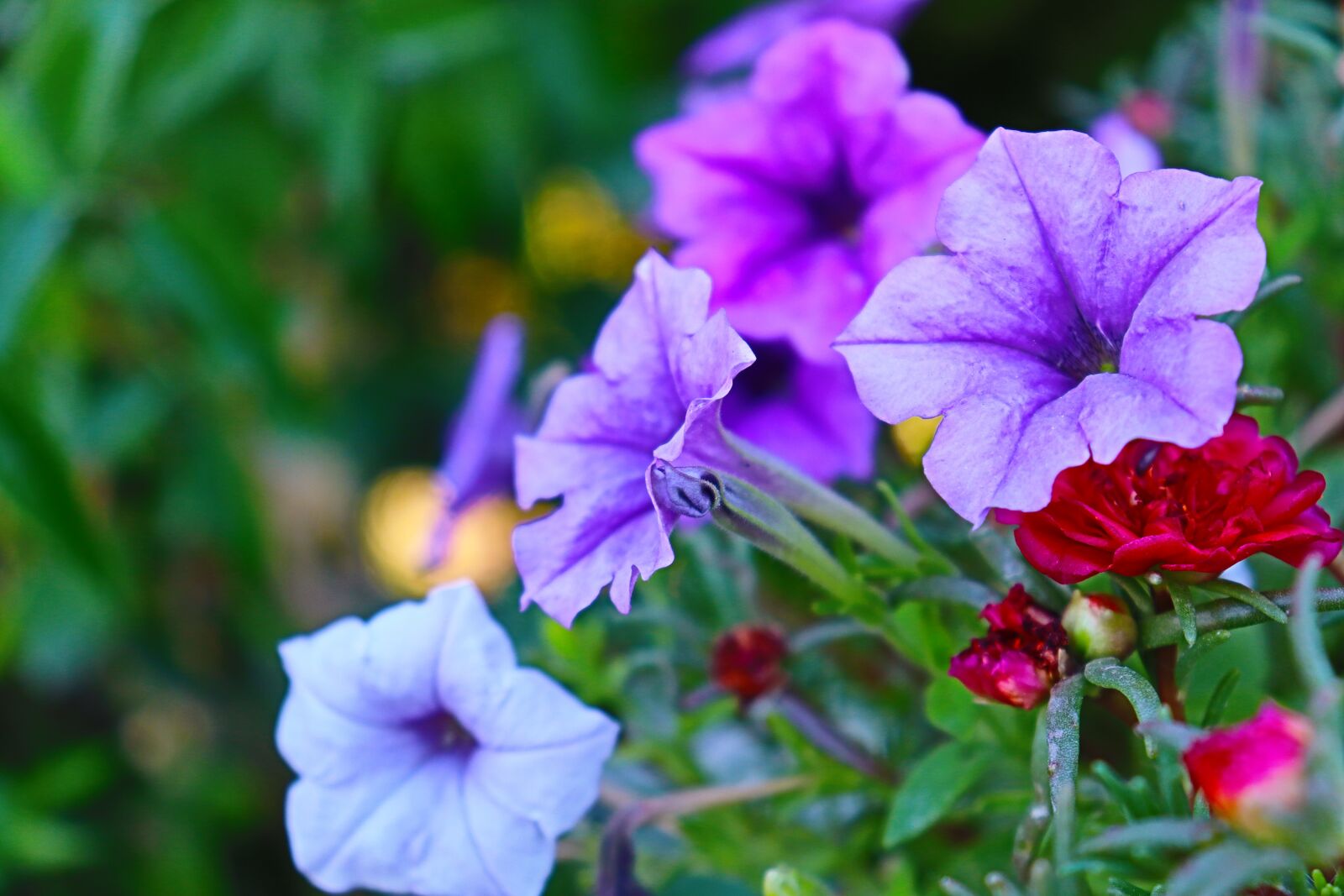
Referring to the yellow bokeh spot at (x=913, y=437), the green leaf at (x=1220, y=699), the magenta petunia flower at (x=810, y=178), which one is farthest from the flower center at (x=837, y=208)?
Answer: the green leaf at (x=1220, y=699)

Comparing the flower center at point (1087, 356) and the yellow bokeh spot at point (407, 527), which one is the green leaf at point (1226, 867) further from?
the yellow bokeh spot at point (407, 527)

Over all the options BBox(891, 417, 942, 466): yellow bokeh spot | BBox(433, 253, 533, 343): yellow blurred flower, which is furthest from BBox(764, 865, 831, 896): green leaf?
BBox(433, 253, 533, 343): yellow blurred flower

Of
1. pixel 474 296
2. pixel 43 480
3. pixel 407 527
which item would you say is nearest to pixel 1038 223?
pixel 43 480

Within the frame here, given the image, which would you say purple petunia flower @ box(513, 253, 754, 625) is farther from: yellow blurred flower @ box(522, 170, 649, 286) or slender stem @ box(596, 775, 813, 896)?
yellow blurred flower @ box(522, 170, 649, 286)

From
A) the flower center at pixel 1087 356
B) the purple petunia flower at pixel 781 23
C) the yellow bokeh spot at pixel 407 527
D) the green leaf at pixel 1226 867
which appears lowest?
the yellow bokeh spot at pixel 407 527

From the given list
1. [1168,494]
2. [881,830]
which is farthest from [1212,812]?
[881,830]

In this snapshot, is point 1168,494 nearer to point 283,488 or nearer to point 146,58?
point 146,58

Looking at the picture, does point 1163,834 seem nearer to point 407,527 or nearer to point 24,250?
point 24,250
